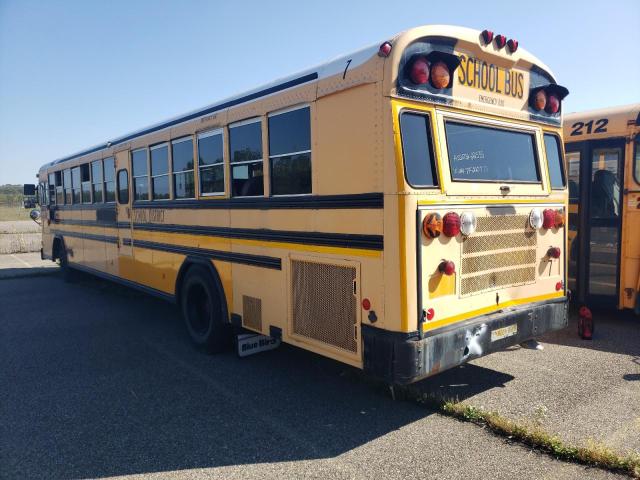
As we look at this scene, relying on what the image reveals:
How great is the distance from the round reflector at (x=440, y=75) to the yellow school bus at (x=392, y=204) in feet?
0.04

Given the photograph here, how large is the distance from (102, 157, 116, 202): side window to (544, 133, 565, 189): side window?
19.3ft

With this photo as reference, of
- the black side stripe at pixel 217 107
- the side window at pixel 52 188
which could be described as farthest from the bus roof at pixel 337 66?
the side window at pixel 52 188

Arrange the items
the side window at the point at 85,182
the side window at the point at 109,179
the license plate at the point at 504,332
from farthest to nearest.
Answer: the side window at the point at 85,182 → the side window at the point at 109,179 → the license plate at the point at 504,332

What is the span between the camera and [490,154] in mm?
4047

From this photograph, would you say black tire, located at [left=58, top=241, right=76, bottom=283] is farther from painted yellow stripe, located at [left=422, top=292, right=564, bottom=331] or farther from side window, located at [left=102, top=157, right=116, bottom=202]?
painted yellow stripe, located at [left=422, top=292, right=564, bottom=331]

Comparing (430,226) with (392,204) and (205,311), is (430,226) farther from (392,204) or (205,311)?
(205,311)

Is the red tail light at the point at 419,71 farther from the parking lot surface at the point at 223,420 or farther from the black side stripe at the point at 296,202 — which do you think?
the parking lot surface at the point at 223,420

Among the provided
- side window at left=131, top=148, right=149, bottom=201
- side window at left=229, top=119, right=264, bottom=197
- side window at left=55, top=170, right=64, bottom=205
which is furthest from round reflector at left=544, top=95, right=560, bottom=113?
side window at left=55, top=170, right=64, bottom=205

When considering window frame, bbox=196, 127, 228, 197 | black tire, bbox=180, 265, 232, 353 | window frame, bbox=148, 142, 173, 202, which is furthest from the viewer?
window frame, bbox=148, 142, 173, 202

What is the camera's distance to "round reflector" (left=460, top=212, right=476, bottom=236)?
3.61 meters

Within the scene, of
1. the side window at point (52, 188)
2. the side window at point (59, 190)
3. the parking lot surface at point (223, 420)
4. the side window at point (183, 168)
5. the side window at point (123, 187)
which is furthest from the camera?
the side window at point (52, 188)

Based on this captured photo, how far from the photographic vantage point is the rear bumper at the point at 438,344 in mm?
3320

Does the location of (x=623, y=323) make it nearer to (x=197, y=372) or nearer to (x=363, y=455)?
(x=363, y=455)

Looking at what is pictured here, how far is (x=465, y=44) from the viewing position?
3.73 meters
